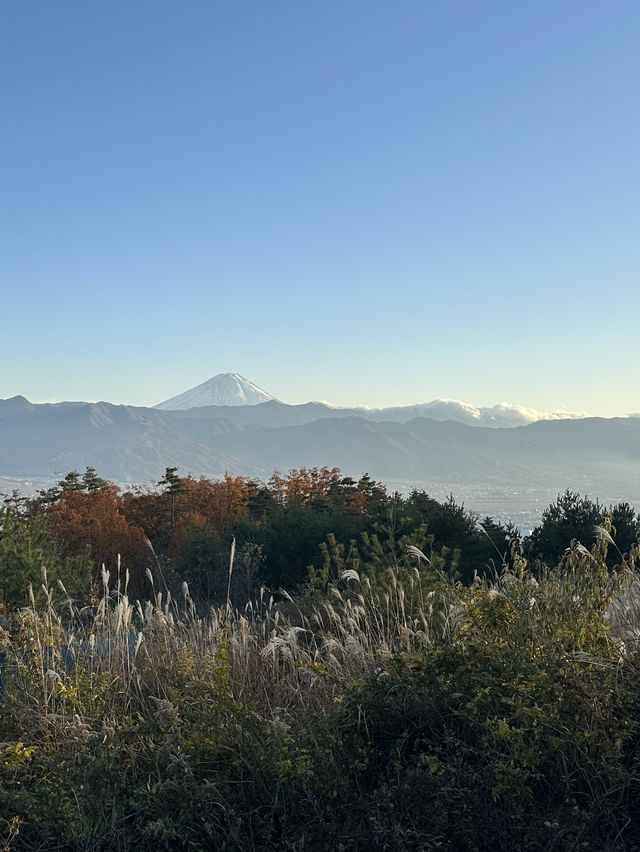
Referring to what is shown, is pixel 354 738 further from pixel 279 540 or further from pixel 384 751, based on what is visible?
pixel 279 540

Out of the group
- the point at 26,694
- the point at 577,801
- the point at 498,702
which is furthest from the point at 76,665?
the point at 577,801

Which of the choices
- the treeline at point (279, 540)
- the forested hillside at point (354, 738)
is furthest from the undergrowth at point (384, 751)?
the treeline at point (279, 540)

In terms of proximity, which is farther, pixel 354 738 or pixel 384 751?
pixel 384 751

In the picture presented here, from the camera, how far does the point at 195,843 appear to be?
11.7 feet

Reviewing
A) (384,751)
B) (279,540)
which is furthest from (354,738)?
(279,540)

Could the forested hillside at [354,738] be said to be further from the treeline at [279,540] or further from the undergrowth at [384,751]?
the treeline at [279,540]

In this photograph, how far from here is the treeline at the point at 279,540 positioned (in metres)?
12.3

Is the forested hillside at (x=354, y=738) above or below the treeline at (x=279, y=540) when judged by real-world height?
above

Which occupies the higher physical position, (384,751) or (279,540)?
(384,751)

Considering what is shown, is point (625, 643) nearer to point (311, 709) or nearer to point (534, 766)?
point (534, 766)

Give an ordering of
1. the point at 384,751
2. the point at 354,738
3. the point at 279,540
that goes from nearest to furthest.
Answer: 1. the point at 354,738
2. the point at 384,751
3. the point at 279,540

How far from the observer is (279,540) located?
21.4 meters

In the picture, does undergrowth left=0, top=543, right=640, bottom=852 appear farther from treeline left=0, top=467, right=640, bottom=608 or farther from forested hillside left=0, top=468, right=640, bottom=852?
treeline left=0, top=467, right=640, bottom=608

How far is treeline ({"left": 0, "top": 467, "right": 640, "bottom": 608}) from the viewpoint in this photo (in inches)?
484
